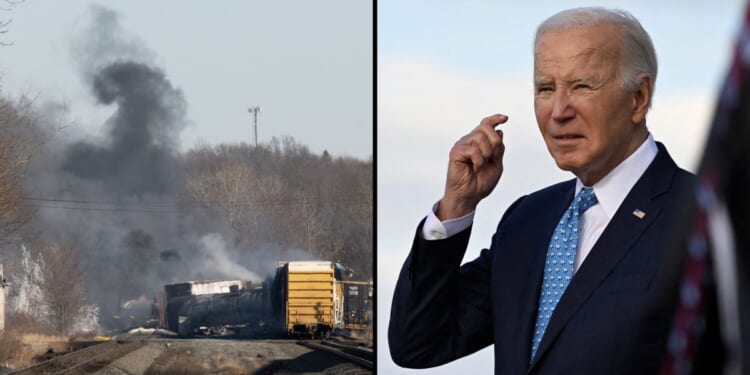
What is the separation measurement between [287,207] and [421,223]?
2316 cm

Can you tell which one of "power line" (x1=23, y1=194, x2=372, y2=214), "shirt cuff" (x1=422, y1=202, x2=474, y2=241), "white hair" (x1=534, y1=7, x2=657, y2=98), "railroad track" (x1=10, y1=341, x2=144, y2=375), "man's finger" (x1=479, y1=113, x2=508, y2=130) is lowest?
"railroad track" (x1=10, y1=341, x2=144, y2=375)

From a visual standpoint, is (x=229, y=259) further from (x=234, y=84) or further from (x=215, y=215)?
(x=234, y=84)

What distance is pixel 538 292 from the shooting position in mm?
Result: 1681

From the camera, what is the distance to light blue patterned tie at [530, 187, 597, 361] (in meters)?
1.65

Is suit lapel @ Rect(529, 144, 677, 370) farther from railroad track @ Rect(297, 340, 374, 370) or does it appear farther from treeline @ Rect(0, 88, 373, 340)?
treeline @ Rect(0, 88, 373, 340)

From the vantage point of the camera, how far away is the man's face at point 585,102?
1.62 metres

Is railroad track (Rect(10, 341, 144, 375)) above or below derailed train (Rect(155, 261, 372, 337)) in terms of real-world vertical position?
below

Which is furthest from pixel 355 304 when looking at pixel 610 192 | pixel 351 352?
pixel 610 192

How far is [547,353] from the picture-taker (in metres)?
1.58

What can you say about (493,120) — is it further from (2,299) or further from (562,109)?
(2,299)

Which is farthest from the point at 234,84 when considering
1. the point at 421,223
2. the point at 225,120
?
the point at 421,223

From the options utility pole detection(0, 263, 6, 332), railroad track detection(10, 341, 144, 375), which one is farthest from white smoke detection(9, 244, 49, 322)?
railroad track detection(10, 341, 144, 375)

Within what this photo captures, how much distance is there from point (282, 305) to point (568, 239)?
2241 centimetres

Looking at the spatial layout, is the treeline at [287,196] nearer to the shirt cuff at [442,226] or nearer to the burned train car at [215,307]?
the burned train car at [215,307]
